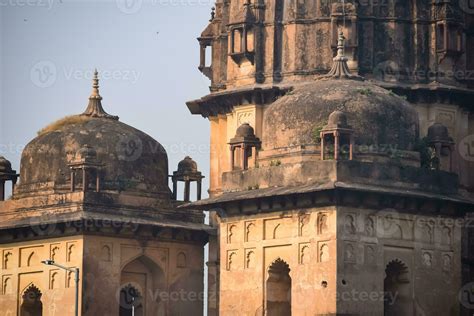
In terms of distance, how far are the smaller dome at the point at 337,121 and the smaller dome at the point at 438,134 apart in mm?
3388

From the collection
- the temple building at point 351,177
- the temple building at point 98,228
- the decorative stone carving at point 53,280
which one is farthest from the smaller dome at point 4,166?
the temple building at point 351,177

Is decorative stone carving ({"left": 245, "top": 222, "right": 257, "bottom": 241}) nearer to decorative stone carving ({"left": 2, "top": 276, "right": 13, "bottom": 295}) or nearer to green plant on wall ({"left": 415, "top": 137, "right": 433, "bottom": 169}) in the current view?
green plant on wall ({"left": 415, "top": 137, "right": 433, "bottom": 169})

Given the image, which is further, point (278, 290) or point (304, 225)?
point (278, 290)

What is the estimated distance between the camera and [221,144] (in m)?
61.5

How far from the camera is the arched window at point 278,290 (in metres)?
53.0

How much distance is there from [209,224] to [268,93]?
4.35 meters

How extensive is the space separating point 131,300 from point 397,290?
33.2 feet

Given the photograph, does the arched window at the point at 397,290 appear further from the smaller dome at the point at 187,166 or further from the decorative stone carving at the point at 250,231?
the smaller dome at the point at 187,166

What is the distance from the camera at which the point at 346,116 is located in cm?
5228

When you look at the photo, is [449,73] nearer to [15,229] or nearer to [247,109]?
[247,109]

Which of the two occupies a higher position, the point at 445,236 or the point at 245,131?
the point at 245,131

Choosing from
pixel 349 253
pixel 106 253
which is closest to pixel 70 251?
pixel 106 253

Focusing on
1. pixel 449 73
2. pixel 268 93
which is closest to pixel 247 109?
pixel 268 93

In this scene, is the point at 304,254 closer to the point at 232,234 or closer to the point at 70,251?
the point at 232,234
